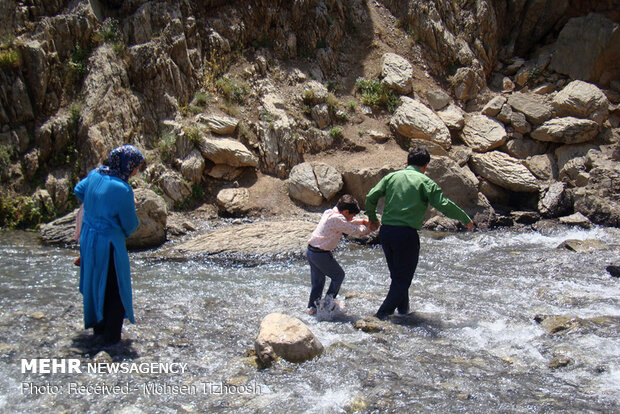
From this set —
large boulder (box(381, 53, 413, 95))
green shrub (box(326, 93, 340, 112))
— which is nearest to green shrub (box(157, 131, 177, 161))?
green shrub (box(326, 93, 340, 112))

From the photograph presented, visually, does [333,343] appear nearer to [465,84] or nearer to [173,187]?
[173,187]

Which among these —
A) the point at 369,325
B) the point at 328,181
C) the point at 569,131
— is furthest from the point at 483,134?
the point at 369,325

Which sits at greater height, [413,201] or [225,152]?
[225,152]

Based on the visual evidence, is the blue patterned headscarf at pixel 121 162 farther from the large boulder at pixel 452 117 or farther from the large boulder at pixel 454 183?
the large boulder at pixel 452 117

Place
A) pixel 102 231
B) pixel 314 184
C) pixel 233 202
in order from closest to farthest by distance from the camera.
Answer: pixel 102 231 → pixel 233 202 → pixel 314 184

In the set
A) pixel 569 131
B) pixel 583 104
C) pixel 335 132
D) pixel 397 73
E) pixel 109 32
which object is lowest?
pixel 335 132

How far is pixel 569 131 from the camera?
46.4 ft

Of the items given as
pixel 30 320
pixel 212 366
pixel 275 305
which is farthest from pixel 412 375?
pixel 30 320

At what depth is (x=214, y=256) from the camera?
28.4ft

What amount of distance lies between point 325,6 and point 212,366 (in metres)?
15.4

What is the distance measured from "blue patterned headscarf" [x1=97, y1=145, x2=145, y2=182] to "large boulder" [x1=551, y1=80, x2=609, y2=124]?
14199 mm

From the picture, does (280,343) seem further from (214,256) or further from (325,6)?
(325,6)

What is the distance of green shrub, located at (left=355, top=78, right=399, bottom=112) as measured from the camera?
51.1ft

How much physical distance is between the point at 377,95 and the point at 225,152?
5.83m
